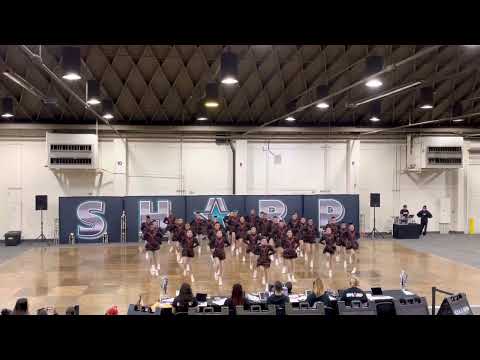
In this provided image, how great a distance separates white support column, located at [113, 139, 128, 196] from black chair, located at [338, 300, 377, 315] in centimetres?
1908

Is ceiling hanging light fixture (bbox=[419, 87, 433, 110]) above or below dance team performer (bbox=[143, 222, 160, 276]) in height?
above

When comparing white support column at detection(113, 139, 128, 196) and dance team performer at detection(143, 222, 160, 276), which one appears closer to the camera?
dance team performer at detection(143, 222, 160, 276)

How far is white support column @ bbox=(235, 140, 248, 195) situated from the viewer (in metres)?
24.6

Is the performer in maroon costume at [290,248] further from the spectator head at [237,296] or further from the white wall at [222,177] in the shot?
the white wall at [222,177]

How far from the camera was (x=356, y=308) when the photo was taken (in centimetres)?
627

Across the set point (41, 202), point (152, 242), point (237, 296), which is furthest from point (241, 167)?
point (237, 296)

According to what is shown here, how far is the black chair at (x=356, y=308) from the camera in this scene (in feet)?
20.1

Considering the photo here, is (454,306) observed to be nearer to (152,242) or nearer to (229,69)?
(229,69)

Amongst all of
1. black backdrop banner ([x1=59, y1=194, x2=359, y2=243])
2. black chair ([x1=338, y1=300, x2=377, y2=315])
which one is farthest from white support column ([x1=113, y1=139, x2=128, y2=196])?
black chair ([x1=338, y1=300, x2=377, y2=315])

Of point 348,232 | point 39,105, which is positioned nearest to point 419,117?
point 348,232

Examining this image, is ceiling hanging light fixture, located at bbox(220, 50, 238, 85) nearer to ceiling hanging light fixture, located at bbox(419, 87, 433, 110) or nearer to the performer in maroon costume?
the performer in maroon costume

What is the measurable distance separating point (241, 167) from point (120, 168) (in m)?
7.03
